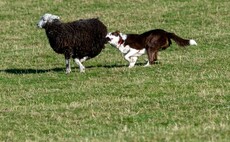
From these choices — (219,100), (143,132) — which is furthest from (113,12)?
(143,132)

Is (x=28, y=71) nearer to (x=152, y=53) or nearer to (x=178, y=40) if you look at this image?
(x=152, y=53)

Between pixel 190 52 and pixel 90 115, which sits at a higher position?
pixel 90 115

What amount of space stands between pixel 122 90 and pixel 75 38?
355cm

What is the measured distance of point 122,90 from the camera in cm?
1545

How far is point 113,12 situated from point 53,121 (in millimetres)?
18831

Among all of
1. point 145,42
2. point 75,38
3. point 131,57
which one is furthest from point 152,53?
point 75,38

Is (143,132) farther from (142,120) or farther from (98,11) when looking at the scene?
(98,11)

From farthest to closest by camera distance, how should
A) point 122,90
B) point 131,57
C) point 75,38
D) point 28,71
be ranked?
point 28,71
point 131,57
point 75,38
point 122,90

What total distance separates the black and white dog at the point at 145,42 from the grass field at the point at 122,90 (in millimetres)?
371

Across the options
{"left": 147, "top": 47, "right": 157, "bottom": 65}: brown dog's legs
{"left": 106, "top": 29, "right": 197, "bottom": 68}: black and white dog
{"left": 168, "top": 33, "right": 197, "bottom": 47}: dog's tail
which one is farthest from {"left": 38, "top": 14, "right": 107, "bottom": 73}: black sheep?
{"left": 168, "top": 33, "right": 197, "bottom": 47}: dog's tail

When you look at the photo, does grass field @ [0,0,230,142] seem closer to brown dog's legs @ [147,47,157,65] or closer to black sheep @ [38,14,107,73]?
brown dog's legs @ [147,47,157,65]

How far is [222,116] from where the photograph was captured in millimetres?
11750

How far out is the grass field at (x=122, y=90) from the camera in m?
11.3

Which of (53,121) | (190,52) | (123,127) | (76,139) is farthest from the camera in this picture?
(190,52)
